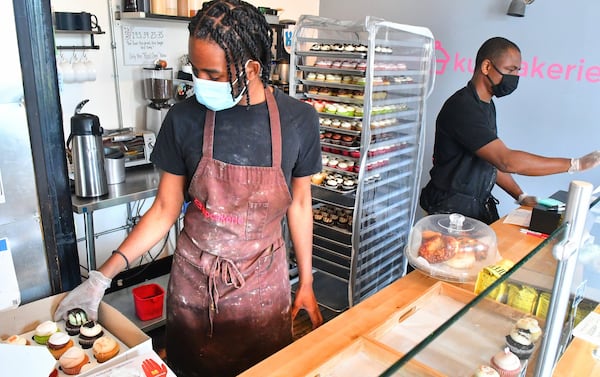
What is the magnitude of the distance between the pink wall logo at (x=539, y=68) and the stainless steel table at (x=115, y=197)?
7.32 feet

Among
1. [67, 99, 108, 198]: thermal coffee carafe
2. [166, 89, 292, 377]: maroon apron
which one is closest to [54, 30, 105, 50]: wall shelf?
[67, 99, 108, 198]: thermal coffee carafe

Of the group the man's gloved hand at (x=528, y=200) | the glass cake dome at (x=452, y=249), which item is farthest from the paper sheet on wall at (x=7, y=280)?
the man's gloved hand at (x=528, y=200)

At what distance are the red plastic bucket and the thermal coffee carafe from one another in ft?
2.31

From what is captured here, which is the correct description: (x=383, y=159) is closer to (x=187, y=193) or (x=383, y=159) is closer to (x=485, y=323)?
(x=187, y=193)

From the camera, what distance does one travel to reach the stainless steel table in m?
2.51

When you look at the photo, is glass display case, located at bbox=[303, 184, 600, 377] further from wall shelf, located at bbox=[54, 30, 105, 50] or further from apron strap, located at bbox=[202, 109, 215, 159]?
wall shelf, located at bbox=[54, 30, 105, 50]

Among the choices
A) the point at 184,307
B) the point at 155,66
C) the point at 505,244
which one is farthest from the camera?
the point at 155,66

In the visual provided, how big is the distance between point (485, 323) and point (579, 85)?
2546mm

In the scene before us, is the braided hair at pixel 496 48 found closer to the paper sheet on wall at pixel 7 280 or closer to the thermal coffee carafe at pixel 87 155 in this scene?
the thermal coffee carafe at pixel 87 155

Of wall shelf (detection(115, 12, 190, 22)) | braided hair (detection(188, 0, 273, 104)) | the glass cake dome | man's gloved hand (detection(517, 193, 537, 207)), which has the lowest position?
man's gloved hand (detection(517, 193, 537, 207))

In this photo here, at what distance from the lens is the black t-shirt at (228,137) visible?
1416 millimetres

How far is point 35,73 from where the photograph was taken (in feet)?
4.34

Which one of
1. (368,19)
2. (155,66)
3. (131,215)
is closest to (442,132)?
(368,19)

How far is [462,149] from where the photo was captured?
93.8 inches
